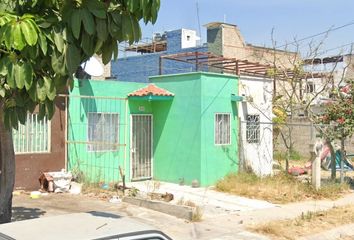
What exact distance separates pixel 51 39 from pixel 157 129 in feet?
40.6

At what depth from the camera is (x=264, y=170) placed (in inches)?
688

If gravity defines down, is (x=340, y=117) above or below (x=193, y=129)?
above

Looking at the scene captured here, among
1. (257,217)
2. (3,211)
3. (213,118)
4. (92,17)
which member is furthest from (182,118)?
(92,17)

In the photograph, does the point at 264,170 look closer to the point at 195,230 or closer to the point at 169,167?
the point at 169,167

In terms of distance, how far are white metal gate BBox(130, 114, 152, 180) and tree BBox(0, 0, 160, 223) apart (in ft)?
37.1

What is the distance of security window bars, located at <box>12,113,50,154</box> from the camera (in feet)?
42.2

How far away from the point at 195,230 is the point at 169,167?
6.52 meters

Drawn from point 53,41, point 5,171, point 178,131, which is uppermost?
point 53,41

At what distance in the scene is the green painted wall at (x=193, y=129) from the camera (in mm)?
15062

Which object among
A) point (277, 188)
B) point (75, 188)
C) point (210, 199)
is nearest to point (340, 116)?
point (277, 188)

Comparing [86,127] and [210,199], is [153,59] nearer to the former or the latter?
[86,127]

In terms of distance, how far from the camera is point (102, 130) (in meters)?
14.9

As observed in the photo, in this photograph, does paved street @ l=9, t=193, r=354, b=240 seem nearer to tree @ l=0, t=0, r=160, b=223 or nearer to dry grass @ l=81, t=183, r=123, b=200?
dry grass @ l=81, t=183, r=123, b=200

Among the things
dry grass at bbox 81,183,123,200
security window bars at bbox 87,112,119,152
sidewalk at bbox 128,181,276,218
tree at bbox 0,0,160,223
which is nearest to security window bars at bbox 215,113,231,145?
sidewalk at bbox 128,181,276,218
